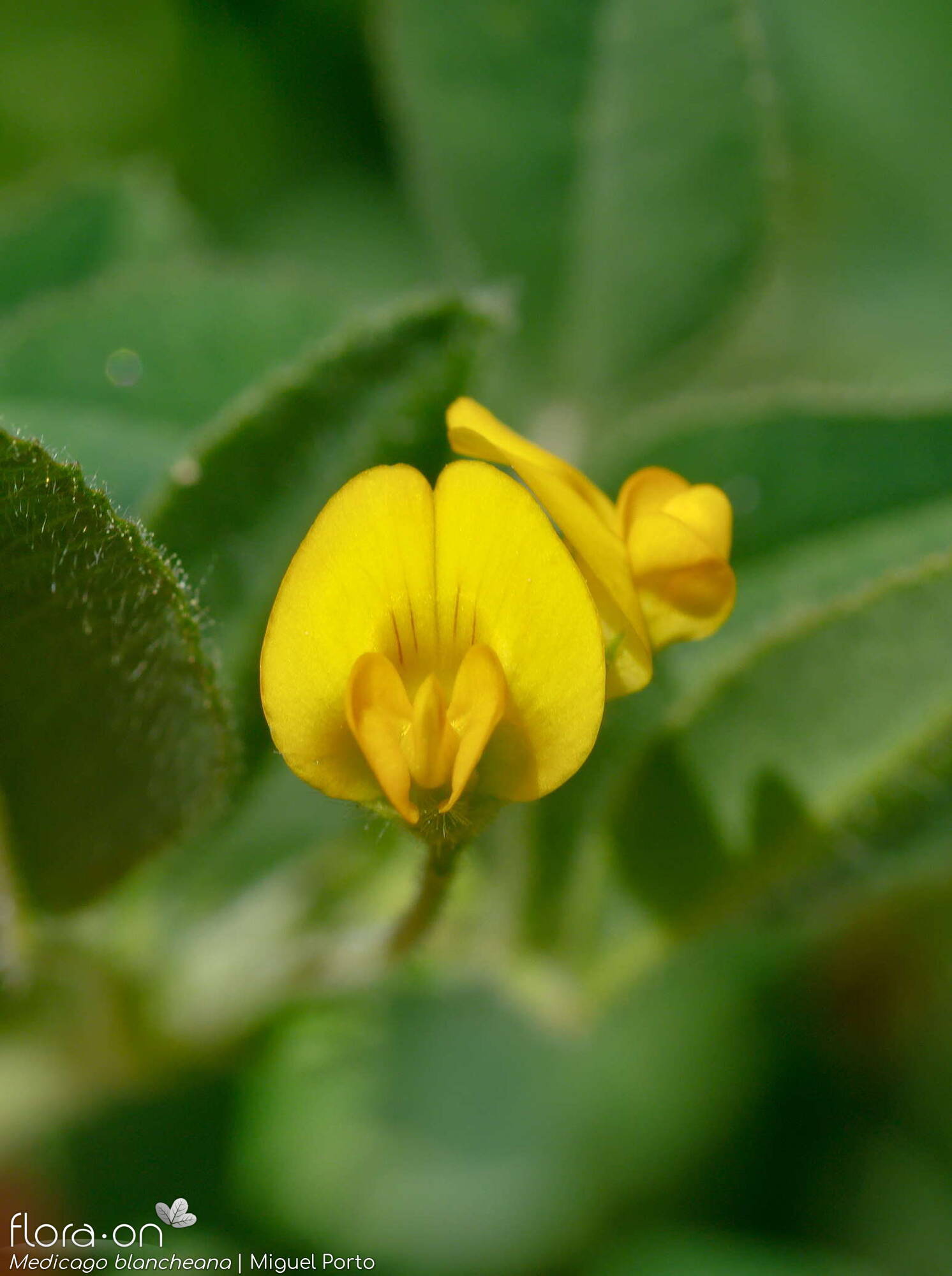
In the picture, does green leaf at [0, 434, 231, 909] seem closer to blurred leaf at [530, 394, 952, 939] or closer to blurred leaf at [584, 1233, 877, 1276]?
blurred leaf at [530, 394, 952, 939]

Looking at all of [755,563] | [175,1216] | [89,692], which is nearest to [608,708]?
[755,563]

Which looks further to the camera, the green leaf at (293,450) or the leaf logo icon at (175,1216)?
the leaf logo icon at (175,1216)

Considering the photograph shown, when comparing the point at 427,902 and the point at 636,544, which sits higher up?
the point at 636,544

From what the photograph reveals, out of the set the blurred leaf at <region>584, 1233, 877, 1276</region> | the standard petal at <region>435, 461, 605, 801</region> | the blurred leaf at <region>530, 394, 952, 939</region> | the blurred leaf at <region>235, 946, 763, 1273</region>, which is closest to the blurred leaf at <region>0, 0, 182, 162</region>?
the blurred leaf at <region>530, 394, 952, 939</region>

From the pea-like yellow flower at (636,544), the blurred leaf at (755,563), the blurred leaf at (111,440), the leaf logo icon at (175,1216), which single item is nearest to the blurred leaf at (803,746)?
the blurred leaf at (755,563)

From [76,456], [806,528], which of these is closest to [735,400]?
[806,528]

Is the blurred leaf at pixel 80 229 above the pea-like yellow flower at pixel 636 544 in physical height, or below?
above

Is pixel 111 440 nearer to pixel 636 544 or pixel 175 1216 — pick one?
pixel 636 544

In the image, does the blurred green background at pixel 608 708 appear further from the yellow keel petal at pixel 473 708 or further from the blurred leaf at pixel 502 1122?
the yellow keel petal at pixel 473 708
